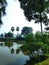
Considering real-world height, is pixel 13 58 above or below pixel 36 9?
below

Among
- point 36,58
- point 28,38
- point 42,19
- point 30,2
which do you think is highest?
point 30,2

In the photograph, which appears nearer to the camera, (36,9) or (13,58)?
(13,58)

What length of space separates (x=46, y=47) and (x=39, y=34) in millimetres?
2351

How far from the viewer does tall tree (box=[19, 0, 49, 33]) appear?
38656 millimetres

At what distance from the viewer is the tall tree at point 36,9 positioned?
38656mm

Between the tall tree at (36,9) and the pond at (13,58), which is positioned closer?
the pond at (13,58)

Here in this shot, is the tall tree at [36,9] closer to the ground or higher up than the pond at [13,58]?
higher up

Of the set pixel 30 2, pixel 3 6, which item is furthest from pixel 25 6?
pixel 3 6

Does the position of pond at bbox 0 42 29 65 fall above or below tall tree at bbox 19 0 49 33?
below

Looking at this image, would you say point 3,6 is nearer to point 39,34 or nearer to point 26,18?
point 39,34

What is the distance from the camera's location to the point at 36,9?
39469 millimetres

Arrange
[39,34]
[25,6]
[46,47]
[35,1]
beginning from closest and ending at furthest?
[46,47] < [39,34] < [35,1] < [25,6]

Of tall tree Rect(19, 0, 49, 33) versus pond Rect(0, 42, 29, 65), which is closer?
pond Rect(0, 42, 29, 65)

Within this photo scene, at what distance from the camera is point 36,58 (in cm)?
2259
